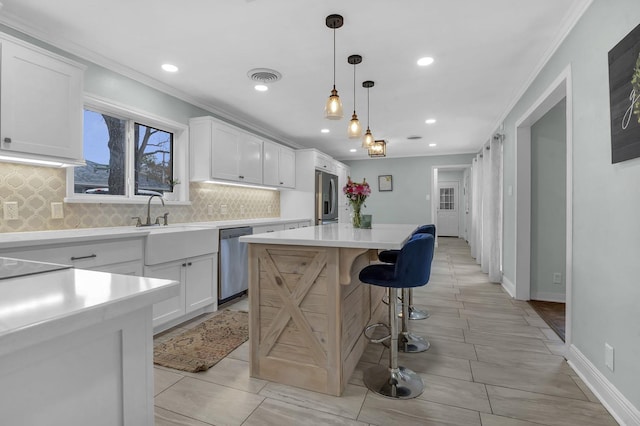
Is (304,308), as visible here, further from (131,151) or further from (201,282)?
(131,151)

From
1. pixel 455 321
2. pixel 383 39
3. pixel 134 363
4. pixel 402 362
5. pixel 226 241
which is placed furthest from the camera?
pixel 226 241

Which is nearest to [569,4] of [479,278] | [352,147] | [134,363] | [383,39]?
[383,39]

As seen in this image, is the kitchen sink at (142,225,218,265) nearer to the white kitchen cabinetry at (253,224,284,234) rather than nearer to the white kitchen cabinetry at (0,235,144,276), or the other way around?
the white kitchen cabinetry at (0,235,144,276)

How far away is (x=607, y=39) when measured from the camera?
1.90 m

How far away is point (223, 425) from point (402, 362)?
51.1 inches

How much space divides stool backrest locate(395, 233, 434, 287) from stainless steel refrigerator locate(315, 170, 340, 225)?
4296mm

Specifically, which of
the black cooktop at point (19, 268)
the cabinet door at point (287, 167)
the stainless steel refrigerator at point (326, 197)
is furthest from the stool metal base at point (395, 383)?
the stainless steel refrigerator at point (326, 197)

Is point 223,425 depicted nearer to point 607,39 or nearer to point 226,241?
point 226,241

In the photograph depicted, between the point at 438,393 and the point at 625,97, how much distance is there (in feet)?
6.24

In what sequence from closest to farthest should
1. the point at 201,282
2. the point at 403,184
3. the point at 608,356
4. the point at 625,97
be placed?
the point at 625,97, the point at 608,356, the point at 201,282, the point at 403,184

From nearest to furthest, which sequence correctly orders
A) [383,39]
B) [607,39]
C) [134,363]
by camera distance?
[134,363] < [607,39] < [383,39]

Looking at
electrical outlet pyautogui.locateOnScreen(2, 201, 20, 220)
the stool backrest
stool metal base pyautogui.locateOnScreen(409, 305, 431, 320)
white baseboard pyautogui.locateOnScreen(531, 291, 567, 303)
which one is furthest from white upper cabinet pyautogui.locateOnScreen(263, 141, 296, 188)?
white baseboard pyautogui.locateOnScreen(531, 291, 567, 303)

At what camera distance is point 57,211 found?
2.67 m

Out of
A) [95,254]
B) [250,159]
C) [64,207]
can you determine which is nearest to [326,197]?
[250,159]
